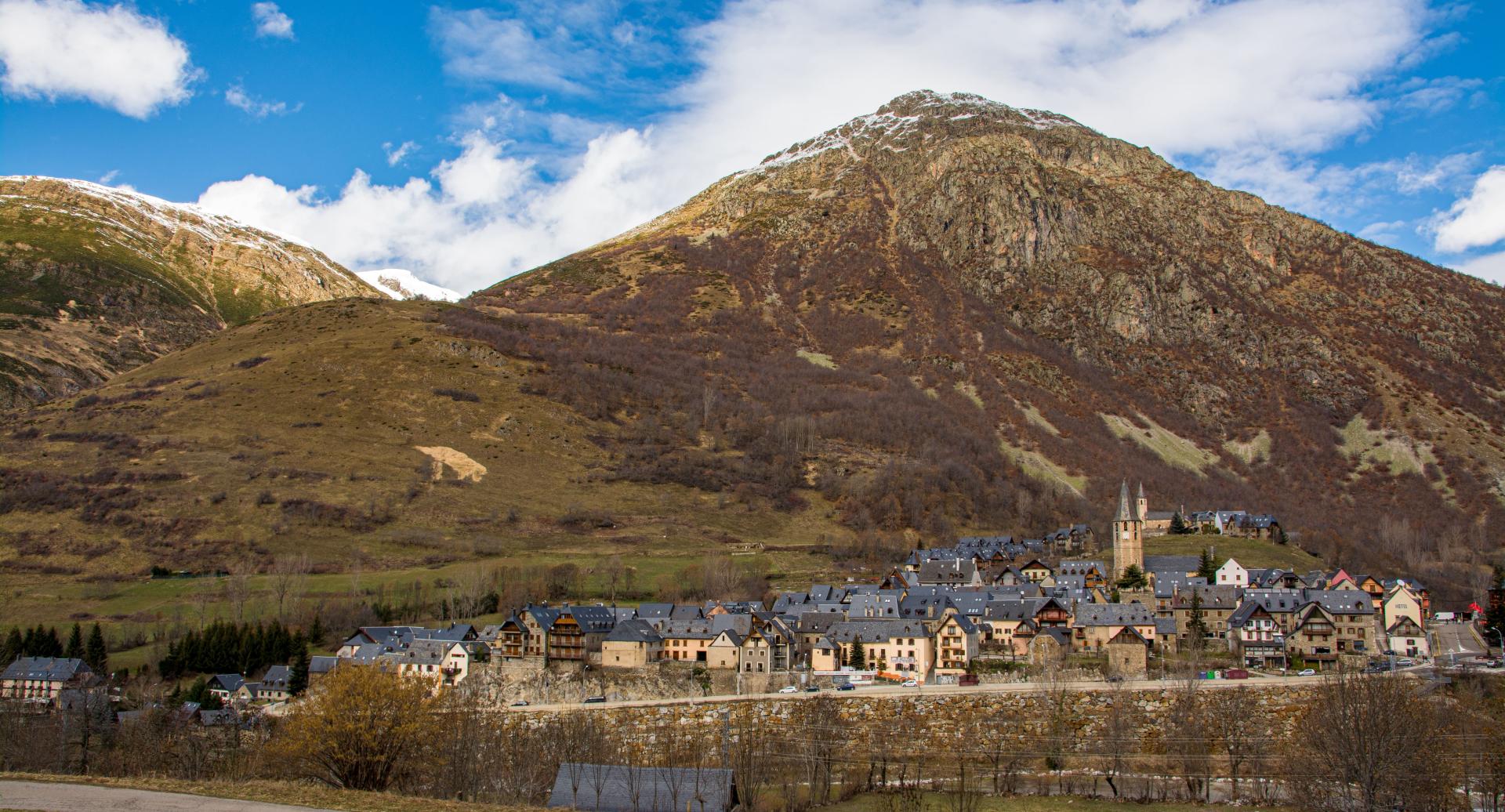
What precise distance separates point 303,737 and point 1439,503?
211m

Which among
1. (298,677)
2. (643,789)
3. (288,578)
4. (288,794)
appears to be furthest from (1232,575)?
(288,578)

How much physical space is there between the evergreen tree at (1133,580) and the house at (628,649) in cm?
4436

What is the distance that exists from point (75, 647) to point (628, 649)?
46749 mm

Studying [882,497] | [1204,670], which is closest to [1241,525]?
[882,497]

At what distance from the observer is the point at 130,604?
357ft

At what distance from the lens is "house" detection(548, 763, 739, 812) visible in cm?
4312

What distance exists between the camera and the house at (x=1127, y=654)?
74375 mm

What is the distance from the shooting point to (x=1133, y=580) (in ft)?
333

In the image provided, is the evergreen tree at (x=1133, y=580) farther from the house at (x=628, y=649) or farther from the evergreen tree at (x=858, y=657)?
the house at (x=628, y=649)

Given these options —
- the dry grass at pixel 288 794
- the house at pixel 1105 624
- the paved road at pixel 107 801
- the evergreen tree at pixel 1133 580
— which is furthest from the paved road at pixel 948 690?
the paved road at pixel 107 801

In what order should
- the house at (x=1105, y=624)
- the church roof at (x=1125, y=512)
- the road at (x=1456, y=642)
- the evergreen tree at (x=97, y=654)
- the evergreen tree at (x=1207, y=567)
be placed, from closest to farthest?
1. the road at (x=1456, y=642)
2. the house at (x=1105, y=624)
3. the evergreen tree at (x=97, y=654)
4. the evergreen tree at (x=1207, y=567)
5. the church roof at (x=1125, y=512)

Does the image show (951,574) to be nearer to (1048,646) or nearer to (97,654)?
(1048,646)

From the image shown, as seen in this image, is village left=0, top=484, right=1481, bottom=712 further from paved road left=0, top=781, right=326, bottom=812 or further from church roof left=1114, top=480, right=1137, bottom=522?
paved road left=0, top=781, right=326, bottom=812

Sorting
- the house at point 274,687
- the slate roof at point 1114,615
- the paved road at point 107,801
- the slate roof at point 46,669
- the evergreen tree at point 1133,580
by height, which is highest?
the evergreen tree at point 1133,580
